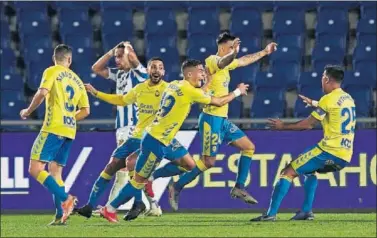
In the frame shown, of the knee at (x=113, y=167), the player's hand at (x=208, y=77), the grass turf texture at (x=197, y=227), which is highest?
the player's hand at (x=208, y=77)

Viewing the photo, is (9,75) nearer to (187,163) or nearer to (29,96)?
(29,96)

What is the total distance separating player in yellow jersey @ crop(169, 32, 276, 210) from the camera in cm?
1430

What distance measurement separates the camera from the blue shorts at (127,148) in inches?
554

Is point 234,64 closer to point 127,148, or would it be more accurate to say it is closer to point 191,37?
point 127,148

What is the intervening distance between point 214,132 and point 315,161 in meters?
1.29

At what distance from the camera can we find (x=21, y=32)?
19.9 m

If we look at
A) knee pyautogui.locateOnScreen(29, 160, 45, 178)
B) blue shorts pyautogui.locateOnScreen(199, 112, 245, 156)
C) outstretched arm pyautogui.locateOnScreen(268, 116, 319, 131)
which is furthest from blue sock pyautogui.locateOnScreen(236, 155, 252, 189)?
knee pyautogui.locateOnScreen(29, 160, 45, 178)

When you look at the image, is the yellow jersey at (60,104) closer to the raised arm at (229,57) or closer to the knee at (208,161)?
the raised arm at (229,57)

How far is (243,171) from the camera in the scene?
47.9ft

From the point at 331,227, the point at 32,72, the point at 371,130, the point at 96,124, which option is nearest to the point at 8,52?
the point at 32,72

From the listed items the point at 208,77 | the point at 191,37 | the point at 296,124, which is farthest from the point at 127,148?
the point at 191,37

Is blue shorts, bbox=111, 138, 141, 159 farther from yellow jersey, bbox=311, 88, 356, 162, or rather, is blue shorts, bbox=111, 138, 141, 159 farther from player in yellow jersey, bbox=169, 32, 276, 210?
yellow jersey, bbox=311, 88, 356, 162

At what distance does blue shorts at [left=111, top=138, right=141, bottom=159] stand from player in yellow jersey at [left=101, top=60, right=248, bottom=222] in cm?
78

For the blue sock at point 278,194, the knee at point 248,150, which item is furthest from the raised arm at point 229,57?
the blue sock at point 278,194
